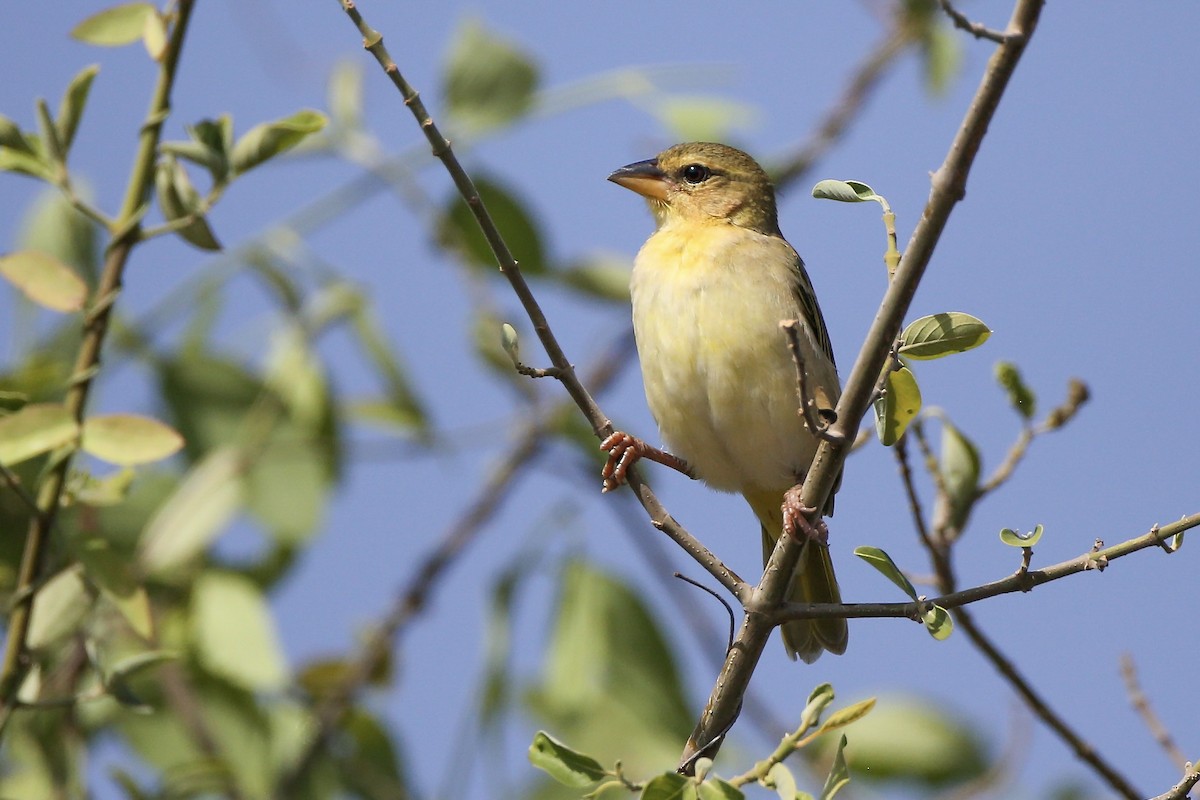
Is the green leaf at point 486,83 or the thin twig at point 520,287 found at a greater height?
the green leaf at point 486,83

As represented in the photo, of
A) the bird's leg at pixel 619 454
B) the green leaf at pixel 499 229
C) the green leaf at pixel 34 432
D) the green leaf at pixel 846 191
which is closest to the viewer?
the green leaf at pixel 846 191

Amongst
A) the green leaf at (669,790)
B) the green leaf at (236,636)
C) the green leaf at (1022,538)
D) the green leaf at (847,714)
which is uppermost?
the green leaf at (1022,538)

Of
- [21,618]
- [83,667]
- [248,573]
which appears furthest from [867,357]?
[248,573]

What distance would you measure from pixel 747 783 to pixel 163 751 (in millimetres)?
2375

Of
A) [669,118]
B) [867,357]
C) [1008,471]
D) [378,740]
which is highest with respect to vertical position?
[669,118]

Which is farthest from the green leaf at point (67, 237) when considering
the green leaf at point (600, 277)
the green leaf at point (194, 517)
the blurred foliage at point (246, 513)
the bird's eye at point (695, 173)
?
the bird's eye at point (695, 173)

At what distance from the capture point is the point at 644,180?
17.0 ft

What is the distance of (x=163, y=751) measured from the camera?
3.93 meters

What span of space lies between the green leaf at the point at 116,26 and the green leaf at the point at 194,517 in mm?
1383

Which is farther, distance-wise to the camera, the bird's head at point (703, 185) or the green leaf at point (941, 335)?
the bird's head at point (703, 185)

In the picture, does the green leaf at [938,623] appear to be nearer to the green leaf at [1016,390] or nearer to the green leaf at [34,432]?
the green leaf at [1016,390]

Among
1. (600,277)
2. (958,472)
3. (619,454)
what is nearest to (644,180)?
(600,277)

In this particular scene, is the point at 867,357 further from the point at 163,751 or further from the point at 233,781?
the point at 163,751

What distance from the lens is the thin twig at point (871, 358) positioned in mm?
1861
